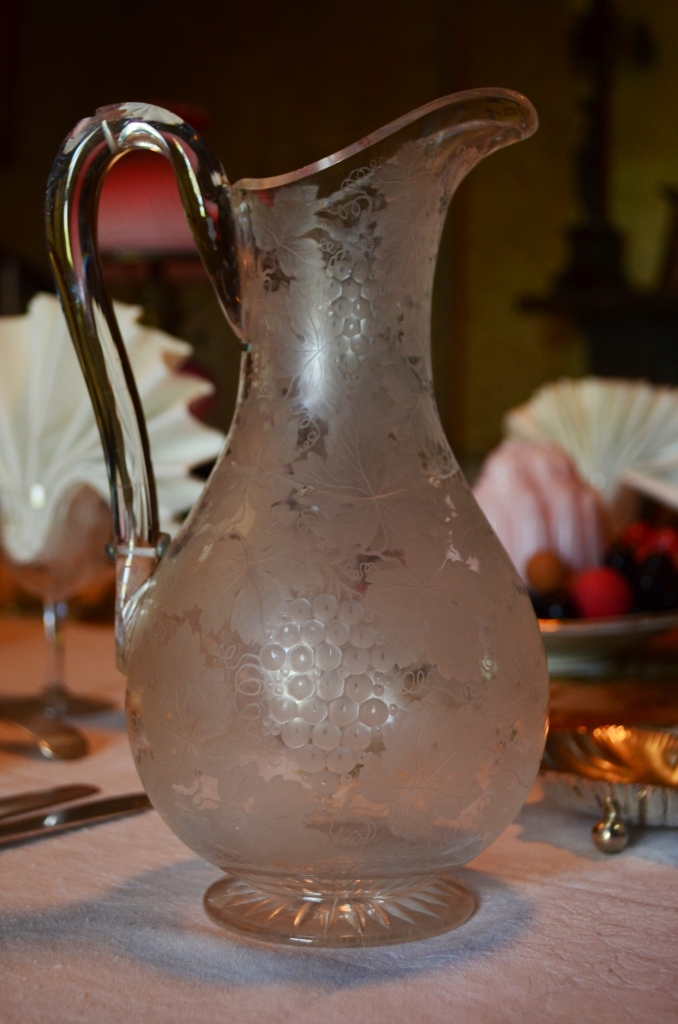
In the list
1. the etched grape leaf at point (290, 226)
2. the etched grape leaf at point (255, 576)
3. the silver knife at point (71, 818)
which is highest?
the etched grape leaf at point (290, 226)

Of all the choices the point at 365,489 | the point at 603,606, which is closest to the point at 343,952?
the point at 365,489

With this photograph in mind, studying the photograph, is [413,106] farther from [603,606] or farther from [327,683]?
[327,683]

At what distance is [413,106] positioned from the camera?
11.7 feet

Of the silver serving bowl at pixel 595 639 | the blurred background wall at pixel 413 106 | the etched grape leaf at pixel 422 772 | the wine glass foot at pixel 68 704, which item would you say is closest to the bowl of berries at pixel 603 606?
the silver serving bowl at pixel 595 639

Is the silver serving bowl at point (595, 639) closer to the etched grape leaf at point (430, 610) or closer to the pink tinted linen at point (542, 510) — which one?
the pink tinted linen at point (542, 510)

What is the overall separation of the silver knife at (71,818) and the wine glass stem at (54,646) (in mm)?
→ 221

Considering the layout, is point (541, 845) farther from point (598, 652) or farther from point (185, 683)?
point (598, 652)

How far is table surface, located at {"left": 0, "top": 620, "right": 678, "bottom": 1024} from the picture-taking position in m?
0.28

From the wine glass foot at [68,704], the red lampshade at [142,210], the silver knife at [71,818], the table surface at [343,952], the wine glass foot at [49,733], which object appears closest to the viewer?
the table surface at [343,952]

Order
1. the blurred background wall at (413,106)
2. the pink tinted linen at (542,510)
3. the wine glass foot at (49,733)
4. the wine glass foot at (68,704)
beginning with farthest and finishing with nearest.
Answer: the blurred background wall at (413,106)
the pink tinted linen at (542,510)
the wine glass foot at (68,704)
the wine glass foot at (49,733)

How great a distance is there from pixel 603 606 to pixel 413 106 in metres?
3.12

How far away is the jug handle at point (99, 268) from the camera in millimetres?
347

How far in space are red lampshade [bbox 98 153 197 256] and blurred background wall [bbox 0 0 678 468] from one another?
76.2 inches

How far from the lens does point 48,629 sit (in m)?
0.66
